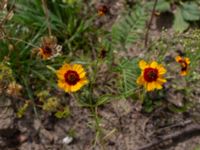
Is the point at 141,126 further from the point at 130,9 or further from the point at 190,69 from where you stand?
the point at 130,9

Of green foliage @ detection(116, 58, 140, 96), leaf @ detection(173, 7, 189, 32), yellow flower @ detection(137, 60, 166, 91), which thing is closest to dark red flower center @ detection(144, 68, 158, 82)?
yellow flower @ detection(137, 60, 166, 91)

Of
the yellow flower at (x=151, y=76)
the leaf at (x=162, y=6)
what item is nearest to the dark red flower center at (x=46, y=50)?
the yellow flower at (x=151, y=76)

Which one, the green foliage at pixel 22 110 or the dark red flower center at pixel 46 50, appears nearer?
the dark red flower center at pixel 46 50

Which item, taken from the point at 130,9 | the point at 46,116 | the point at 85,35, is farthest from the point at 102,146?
the point at 130,9

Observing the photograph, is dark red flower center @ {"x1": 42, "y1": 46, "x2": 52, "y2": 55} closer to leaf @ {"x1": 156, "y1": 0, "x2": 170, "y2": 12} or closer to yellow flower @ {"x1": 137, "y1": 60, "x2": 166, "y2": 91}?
yellow flower @ {"x1": 137, "y1": 60, "x2": 166, "y2": 91}

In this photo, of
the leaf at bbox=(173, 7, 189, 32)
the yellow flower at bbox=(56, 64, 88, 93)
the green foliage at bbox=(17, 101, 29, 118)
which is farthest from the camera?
the leaf at bbox=(173, 7, 189, 32)

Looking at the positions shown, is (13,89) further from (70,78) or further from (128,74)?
(128,74)

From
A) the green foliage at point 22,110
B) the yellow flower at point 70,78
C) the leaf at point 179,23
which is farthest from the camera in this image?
the leaf at point 179,23

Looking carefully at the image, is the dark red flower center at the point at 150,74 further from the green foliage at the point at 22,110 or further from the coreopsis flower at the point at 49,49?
the green foliage at the point at 22,110
